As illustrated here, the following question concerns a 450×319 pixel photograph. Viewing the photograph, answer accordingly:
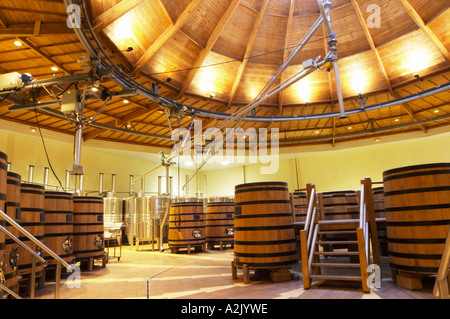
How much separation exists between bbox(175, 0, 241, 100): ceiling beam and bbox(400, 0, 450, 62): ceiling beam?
15.1 ft

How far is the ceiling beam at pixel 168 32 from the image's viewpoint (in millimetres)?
7828

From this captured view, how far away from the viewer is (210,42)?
29.8 ft

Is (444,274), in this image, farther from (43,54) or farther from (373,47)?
(373,47)

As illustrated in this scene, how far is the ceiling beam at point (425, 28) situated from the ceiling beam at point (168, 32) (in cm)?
563

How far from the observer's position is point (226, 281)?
4.36 m

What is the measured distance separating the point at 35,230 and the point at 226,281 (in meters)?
2.65

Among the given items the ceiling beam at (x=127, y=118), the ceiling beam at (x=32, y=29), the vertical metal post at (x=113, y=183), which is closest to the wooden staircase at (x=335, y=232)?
the ceiling beam at (x=32, y=29)

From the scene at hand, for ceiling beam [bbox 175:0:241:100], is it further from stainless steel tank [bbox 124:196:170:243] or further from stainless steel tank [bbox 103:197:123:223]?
stainless steel tank [bbox 103:197:123:223]

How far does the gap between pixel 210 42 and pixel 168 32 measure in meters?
1.44

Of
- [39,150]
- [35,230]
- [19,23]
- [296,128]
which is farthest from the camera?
[296,128]

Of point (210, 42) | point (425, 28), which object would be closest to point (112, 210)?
point (210, 42)
